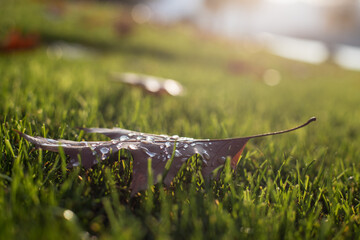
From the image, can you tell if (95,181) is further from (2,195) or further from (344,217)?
(344,217)

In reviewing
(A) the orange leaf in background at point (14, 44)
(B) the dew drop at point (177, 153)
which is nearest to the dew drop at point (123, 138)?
(B) the dew drop at point (177, 153)

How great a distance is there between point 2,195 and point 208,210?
53 cm

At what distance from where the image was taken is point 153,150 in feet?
3.07

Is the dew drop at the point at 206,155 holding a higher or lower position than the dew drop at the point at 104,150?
lower

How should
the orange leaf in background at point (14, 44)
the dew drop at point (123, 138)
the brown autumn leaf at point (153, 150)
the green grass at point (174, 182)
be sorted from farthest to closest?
1. the orange leaf in background at point (14, 44)
2. the dew drop at point (123, 138)
3. the brown autumn leaf at point (153, 150)
4. the green grass at point (174, 182)

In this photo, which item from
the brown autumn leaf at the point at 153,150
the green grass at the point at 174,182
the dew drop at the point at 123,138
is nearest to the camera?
the green grass at the point at 174,182

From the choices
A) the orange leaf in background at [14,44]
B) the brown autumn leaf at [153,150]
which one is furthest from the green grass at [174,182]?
the orange leaf in background at [14,44]

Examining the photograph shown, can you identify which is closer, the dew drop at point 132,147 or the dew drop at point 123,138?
the dew drop at point 132,147

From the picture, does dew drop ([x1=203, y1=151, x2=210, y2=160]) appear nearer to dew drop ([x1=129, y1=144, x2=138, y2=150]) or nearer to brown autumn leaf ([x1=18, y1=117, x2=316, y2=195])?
→ brown autumn leaf ([x1=18, y1=117, x2=316, y2=195])

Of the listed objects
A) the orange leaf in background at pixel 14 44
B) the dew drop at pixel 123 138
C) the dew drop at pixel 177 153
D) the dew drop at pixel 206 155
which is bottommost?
the dew drop at pixel 206 155

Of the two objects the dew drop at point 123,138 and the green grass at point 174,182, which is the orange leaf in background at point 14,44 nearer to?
the green grass at point 174,182

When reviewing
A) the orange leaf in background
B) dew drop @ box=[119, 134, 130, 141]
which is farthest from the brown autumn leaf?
the orange leaf in background

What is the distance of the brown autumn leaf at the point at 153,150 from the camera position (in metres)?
0.87

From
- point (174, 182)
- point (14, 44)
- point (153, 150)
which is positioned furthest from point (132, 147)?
point (14, 44)
